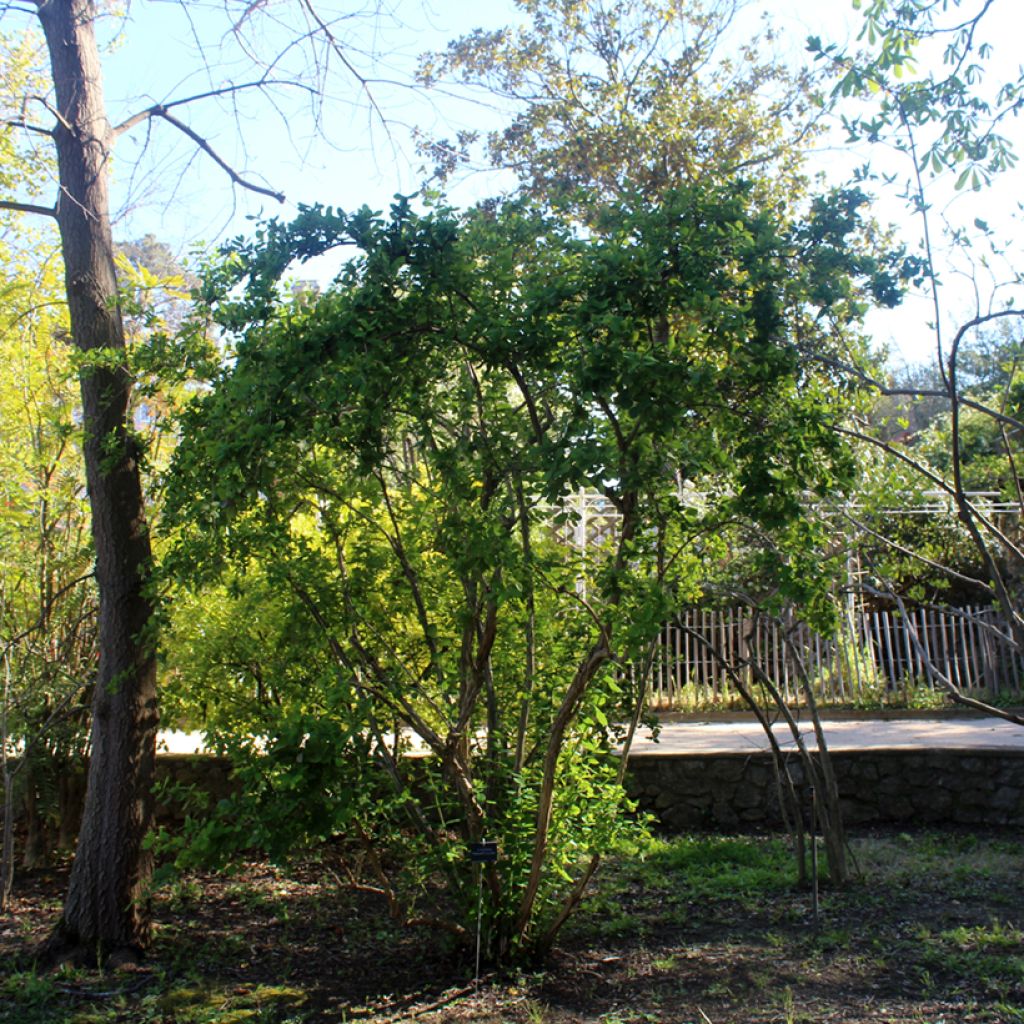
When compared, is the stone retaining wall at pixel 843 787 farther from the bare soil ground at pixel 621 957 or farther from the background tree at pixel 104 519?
the background tree at pixel 104 519

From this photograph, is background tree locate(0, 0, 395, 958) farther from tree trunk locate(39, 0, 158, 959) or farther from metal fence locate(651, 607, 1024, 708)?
metal fence locate(651, 607, 1024, 708)

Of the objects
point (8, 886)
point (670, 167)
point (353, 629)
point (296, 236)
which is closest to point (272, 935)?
point (8, 886)

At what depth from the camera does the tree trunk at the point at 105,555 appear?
5430mm

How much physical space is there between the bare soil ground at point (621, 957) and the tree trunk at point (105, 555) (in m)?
0.40

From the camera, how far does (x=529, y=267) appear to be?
4453 millimetres

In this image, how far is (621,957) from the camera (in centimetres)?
520

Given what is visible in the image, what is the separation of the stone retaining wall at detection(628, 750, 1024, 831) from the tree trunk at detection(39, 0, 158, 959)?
380cm

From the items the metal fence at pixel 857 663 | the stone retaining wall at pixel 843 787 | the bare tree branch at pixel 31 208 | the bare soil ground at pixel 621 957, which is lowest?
the bare soil ground at pixel 621 957

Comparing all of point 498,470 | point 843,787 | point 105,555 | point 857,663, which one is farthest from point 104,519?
point 857,663

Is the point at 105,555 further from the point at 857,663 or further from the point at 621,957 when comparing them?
the point at 857,663

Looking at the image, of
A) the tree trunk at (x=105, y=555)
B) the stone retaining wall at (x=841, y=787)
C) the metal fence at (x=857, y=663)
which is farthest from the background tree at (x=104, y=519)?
the metal fence at (x=857, y=663)

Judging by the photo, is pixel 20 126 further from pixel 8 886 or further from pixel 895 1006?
pixel 895 1006

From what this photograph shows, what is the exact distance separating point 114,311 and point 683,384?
3.62m

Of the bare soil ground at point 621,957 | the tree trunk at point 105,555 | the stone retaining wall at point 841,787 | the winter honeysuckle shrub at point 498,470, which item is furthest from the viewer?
the stone retaining wall at point 841,787
